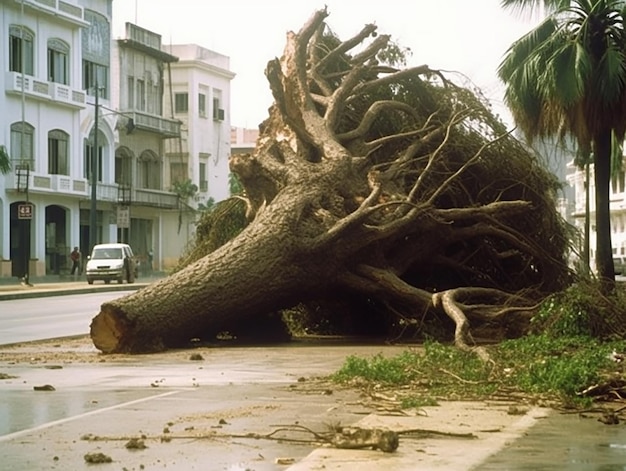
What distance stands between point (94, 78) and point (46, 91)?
7.33 metres

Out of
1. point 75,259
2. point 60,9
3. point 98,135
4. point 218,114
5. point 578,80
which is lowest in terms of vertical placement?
point 75,259

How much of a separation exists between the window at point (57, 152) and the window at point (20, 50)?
3695 mm

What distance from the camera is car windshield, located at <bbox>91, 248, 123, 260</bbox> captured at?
52.7 meters

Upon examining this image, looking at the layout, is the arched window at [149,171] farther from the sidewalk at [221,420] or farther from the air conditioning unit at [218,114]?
the sidewalk at [221,420]

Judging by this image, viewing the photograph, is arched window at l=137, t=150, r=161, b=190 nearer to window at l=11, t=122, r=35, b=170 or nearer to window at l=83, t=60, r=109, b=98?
window at l=83, t=60, r=109, b=98

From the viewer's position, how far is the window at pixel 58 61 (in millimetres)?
60406

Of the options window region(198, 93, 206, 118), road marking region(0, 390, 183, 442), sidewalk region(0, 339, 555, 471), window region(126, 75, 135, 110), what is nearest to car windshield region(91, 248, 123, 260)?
window region(126, 75, 135, 110)

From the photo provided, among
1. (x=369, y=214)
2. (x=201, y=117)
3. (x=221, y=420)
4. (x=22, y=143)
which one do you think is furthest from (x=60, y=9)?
(x=221, y=420)

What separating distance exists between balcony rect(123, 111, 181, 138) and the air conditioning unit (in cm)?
651

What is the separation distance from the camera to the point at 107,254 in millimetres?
53062

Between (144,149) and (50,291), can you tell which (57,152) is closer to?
(144,149)

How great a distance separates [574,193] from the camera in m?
106

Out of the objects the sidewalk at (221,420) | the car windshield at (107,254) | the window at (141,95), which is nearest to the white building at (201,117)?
the window at (141,95)

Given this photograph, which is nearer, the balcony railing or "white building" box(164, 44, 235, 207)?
the balcony railing
